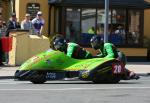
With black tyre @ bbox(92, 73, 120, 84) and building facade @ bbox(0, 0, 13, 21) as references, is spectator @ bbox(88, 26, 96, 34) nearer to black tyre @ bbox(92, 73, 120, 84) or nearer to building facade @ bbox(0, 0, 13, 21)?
building facade @ bbox(0, 0, 13, 21)

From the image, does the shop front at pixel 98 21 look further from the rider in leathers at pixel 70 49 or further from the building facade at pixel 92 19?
the rider in leathers at pixel 70 49

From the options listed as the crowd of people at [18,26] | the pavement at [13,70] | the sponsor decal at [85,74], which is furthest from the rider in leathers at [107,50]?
the crowd of people at [18,26]

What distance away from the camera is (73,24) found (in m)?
30.1

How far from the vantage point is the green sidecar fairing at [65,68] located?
16.9 metres

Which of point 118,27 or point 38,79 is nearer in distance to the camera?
point 38,79

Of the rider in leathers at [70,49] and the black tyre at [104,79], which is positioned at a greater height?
the rider in leathers at [70,49]

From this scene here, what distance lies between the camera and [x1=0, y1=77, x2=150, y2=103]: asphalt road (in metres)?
13.0

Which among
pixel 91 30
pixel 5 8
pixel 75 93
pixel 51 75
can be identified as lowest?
pixel 75 93

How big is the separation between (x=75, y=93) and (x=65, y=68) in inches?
106

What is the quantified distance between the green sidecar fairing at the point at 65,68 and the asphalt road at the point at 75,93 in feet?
1.11

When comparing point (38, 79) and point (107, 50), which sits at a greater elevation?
Answer: point (107, 50)

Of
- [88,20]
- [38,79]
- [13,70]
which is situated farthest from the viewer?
[88,20]

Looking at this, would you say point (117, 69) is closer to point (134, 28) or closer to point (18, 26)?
point (18, 26)

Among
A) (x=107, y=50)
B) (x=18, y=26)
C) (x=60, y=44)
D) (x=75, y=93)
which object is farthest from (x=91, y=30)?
(x=75, y=93)
